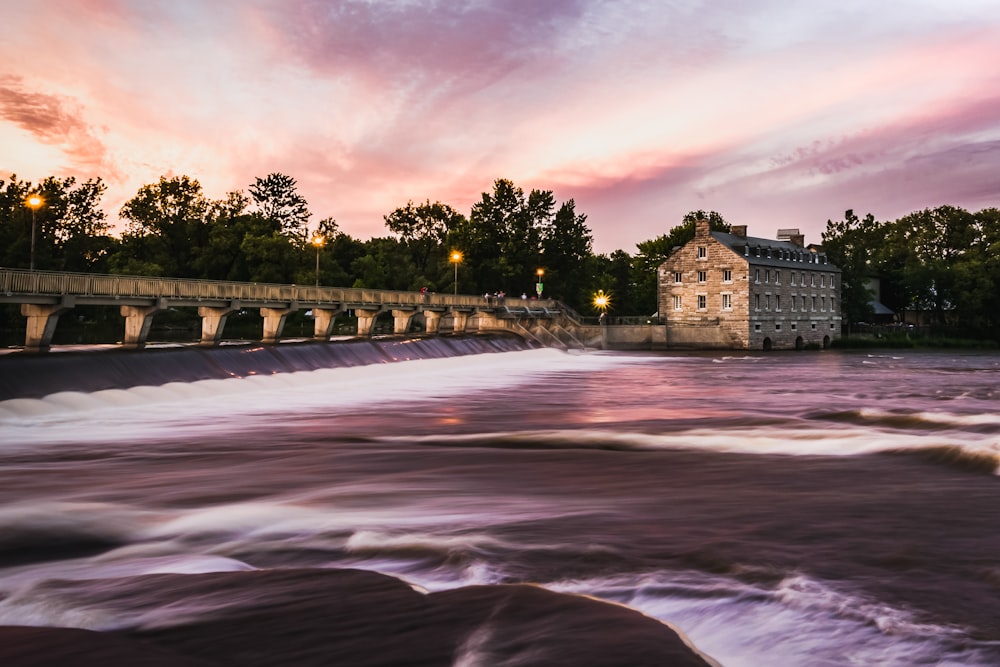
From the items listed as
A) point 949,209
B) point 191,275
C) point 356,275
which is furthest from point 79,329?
point 949,209

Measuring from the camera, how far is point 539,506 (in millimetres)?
12094

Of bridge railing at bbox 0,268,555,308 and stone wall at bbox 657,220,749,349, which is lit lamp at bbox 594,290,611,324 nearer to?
stone wall at bbox 657,220,749,349

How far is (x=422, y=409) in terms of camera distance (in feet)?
91.9

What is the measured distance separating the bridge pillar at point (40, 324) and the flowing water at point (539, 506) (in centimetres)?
732

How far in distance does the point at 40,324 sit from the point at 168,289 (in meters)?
7.00

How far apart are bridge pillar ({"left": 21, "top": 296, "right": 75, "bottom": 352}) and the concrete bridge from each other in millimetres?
39

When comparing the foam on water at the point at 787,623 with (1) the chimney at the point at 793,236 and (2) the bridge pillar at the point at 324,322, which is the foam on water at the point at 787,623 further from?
(1) the chimney at the point at 793,236

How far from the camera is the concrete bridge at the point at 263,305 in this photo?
34.8 m

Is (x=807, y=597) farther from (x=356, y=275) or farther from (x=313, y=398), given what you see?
(x=356, y=275)

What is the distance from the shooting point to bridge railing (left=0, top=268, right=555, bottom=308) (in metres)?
33.5

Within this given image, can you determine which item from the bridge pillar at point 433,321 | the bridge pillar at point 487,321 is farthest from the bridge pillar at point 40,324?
the bridge pillar at point 487,321

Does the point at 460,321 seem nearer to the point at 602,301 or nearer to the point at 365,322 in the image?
the point at 365,322

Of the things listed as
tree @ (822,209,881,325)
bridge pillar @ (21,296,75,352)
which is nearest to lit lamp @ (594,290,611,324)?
tree @ (822,209,881,325)

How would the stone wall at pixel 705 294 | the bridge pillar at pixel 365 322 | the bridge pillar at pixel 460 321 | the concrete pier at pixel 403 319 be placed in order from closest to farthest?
the bridge pillar at pixel 365 322 → the concrete pier at pixel 403 319 → the bridge pillar at pixel 460 321 → the stone wall at pixel 705 294
